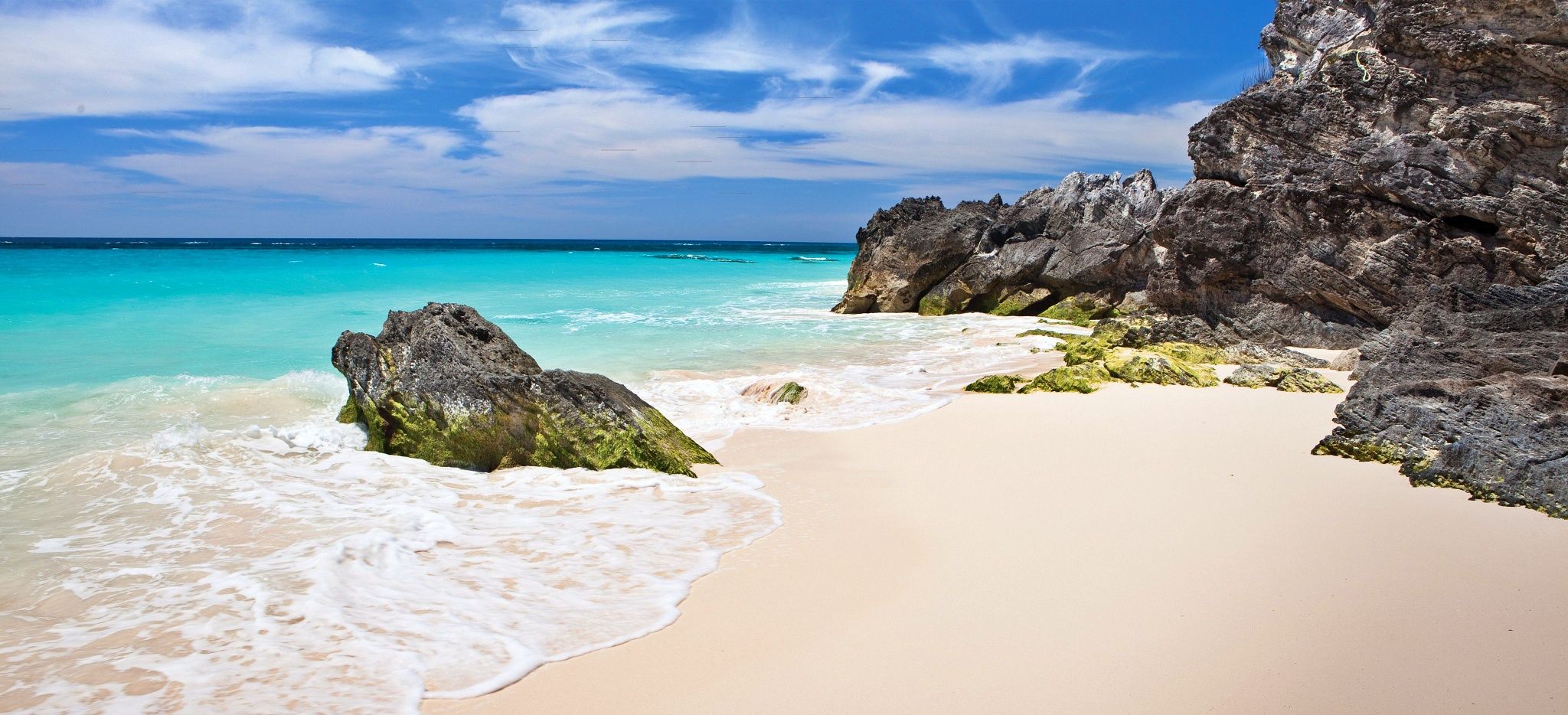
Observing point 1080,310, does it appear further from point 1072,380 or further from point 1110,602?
point 1110,602

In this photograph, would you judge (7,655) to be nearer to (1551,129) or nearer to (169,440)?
(169,440)

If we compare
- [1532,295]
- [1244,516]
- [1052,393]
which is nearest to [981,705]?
[1244,516]

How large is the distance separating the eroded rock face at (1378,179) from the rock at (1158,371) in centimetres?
312

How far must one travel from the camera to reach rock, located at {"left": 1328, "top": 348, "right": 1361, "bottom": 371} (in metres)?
9.59

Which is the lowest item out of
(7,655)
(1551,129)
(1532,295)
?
(7,655)

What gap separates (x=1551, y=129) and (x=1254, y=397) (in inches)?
210

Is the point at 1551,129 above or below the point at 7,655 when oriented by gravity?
above

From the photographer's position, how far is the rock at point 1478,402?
4824 mm

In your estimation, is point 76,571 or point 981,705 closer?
point 981,705

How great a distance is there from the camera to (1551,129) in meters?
9.74

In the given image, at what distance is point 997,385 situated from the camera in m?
9.18

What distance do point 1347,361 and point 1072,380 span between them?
3372 millimetres

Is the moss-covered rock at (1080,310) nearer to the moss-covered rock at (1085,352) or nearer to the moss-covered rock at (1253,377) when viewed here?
the moss-covered rock at (1085,352)

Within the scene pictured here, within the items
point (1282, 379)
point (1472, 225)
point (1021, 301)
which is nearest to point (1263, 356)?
point (1282, 379)
